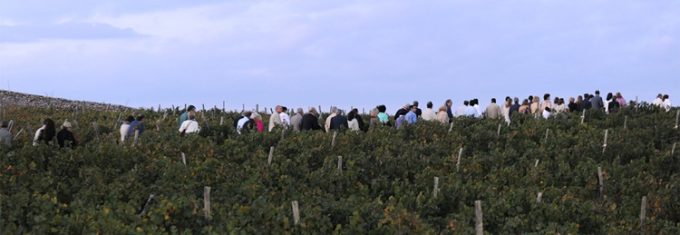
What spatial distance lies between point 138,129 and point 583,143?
40.3 ft

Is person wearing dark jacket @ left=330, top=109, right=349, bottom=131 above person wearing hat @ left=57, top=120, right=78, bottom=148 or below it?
above

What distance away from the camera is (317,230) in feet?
52.3

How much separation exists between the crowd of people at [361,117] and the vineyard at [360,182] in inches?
23.6

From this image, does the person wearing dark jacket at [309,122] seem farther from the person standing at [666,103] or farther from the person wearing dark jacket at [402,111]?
the person standing at [666,103]

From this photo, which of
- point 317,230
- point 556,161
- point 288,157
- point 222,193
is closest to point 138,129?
point 288,157

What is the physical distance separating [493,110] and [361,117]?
16.3 ft

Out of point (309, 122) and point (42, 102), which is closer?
point (309, 122)

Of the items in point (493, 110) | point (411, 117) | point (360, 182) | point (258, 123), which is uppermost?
point (493, 110)

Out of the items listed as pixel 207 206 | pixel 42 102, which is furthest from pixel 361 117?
pixel 42 102

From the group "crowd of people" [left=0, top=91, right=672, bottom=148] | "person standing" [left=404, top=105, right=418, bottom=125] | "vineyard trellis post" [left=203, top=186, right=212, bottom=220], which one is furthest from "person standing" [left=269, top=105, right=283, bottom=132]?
"vineyard trellis post" [left=203, top=186, right=212, bottom=220]

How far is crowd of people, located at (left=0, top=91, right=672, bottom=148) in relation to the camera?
24.7 m

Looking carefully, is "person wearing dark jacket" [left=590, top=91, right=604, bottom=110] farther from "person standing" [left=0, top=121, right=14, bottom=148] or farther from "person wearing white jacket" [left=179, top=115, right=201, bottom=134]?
"person standing" [left=0, top=121, right=14, bottom=148]

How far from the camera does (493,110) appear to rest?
3731 centimetres

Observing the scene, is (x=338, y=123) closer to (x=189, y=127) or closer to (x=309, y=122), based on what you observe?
(x=309, y=122)
